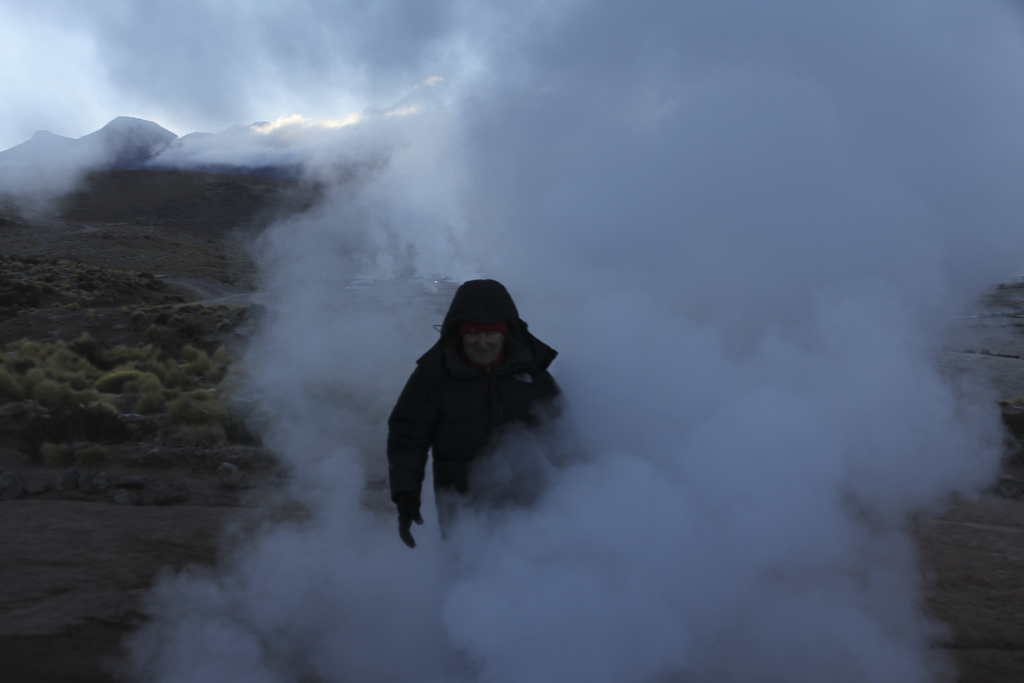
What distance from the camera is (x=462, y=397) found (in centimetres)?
235

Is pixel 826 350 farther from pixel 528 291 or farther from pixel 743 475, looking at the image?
pixel 528 291

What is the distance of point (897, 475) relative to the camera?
4094 millimetres

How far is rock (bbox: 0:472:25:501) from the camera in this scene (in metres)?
4.10

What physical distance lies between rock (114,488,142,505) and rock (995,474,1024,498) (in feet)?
21.8

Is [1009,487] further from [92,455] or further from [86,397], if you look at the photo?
[86,397]

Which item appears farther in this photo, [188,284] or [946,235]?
[188,284]

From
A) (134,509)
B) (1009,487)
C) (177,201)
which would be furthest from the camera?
(177,201)

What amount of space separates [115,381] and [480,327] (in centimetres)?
690

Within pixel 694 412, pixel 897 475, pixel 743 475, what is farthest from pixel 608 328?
pixel 897 475

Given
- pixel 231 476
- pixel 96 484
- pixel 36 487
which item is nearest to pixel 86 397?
pixel 36 487

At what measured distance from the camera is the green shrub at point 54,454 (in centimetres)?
466

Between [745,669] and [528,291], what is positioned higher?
[528,291]

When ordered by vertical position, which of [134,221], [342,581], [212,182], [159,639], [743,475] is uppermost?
[212,182]

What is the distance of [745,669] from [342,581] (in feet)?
6.44
